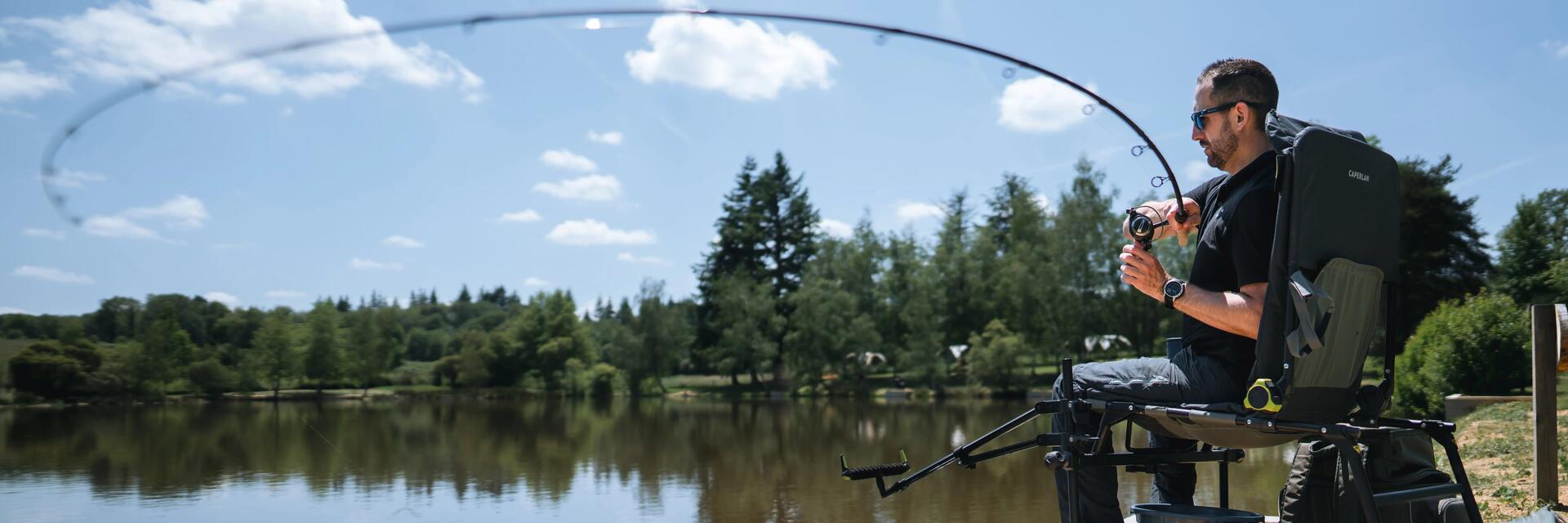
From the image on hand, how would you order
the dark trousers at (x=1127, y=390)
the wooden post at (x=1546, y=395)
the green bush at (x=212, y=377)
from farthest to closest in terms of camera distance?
the green bush at (x=212, y=377), the wooden post at (x=1546, y=395), the dark trousers at (x=1127, y=390)

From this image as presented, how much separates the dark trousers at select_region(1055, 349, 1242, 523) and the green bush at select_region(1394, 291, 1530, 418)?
1176 centimetres

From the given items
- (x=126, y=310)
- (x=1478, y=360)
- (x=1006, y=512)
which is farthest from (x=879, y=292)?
(x=1006, y=512)

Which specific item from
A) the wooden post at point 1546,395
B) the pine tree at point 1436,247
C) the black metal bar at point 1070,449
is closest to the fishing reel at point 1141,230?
the black metal bar at point 1070,449

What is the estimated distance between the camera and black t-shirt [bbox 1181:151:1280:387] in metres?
2.63

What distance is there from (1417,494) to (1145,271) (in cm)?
83

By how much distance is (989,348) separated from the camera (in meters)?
37.0

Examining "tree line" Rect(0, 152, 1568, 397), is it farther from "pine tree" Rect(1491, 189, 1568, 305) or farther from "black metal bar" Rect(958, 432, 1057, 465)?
"black metal bar" Rect(958, 432, 1057, 465)

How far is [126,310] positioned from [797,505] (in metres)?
35.2

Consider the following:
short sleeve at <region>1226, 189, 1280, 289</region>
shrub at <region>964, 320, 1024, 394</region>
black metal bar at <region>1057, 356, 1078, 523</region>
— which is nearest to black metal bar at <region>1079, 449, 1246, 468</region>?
black metal bar at <region>1057, 356, 1078, 523</region>

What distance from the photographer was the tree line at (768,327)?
3559cm

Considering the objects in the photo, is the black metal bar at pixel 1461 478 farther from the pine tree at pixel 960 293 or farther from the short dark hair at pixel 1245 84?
the pine tree at pixel 960 293

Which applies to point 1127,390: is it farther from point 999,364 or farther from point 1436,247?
point 999,364

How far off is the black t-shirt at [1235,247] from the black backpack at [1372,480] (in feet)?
0.99

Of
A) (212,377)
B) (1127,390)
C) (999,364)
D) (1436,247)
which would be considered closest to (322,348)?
(212,377)
